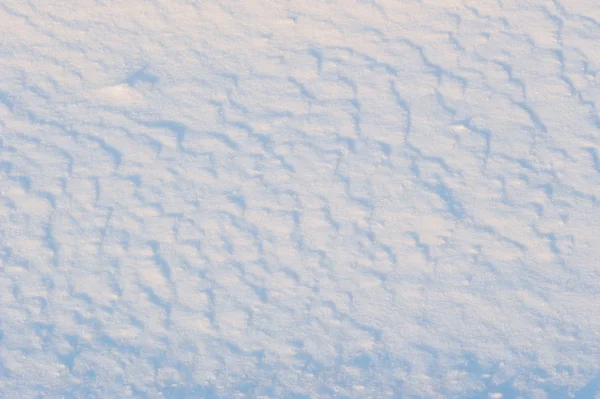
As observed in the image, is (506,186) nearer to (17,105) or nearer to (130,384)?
(130,384)

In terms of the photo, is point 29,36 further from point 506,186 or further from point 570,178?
point 570,178

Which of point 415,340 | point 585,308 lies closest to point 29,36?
point 415,340

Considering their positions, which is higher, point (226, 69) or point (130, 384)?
point (226, 69)

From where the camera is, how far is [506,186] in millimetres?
4207

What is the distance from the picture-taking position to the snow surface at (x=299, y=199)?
12.8ft

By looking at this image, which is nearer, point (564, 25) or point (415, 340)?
point (415, 340)

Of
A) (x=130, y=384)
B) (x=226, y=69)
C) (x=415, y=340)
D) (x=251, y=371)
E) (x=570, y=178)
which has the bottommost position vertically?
(x=130, y=384)

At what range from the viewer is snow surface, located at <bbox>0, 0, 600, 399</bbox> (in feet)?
12.8

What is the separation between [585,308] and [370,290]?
1360mm

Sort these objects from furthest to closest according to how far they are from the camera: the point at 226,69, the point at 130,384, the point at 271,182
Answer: the point at 226,69, the point at 271,182, the point at 130,384

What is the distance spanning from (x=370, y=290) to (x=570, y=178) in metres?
1.56

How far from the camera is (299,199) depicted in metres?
4.17

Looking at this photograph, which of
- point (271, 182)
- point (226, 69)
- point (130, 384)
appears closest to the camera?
point (130, 384)

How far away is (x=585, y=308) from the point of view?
400cm
